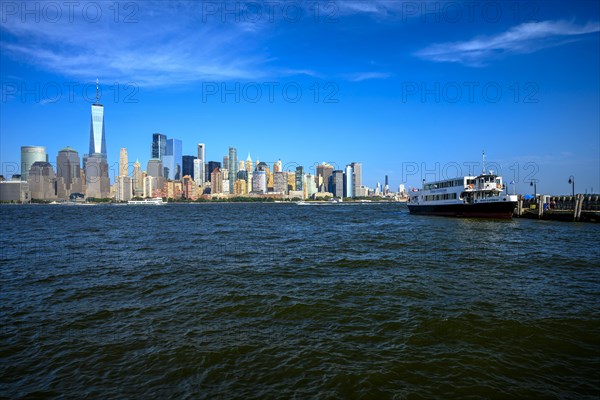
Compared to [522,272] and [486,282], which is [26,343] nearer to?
[486,282]

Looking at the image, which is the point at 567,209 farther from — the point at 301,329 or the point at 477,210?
the point at 301,329

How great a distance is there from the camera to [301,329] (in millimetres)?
11211

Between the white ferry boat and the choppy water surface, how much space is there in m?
40.5

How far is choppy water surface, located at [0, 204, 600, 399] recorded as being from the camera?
8.00 meters

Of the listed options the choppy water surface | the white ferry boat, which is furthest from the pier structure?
the choppy water surface

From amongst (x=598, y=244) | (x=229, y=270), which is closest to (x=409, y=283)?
(x=229, y=270)

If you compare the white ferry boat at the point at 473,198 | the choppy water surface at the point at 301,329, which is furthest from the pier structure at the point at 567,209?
the choppy water surface at the point at 301,329

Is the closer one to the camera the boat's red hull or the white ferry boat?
the boat's red hull

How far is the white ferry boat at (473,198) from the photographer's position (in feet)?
196

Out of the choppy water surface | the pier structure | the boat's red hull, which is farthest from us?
the boat's red hull

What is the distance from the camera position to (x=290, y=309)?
13164 millimetres

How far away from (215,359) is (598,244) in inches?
1455

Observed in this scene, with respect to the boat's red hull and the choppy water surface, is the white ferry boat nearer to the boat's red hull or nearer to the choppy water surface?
the boat's red hull

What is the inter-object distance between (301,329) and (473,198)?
6359 centimetres
